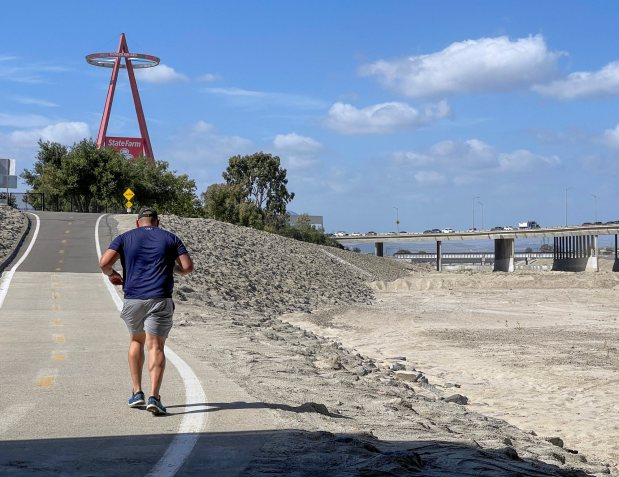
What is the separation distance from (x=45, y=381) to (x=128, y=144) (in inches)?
4087

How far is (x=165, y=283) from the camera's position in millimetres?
9680

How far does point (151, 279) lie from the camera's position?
9.65 meters

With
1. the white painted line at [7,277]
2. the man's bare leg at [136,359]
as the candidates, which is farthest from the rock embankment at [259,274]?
the man's bare leg at [136,359]

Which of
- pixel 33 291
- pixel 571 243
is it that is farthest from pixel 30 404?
pixel 571 243

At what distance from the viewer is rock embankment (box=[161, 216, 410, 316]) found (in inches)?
1395

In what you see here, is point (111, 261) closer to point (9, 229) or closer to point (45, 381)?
point (45, 381)

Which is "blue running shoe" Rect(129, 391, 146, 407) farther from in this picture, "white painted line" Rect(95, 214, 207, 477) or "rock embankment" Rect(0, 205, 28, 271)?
"rock embankment" Rect(0, 205, 28, 271)

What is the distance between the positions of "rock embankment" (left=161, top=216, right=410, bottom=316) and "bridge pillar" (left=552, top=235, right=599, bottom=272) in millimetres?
61074

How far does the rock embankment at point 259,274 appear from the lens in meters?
35.4

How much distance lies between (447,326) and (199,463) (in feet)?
83.1

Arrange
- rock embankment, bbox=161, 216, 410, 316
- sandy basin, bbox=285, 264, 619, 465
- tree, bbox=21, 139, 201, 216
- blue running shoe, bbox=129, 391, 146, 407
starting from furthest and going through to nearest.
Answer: tree, bbox=21, 139, 201, 216
rock embankment, bbox=161, 216, 410, 316
sandy basin, bbox=285, 264, 619, 465
blue running shoe, bbox=129, 391, 146, 407

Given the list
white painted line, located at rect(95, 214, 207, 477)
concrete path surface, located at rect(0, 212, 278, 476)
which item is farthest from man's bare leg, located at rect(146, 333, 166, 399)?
white painted line, located at rect(95, 214, 207, 477)

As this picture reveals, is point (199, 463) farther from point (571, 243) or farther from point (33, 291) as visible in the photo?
point (571, 243)

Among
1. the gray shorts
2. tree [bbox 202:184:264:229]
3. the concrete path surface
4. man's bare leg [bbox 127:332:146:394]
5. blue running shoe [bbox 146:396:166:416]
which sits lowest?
the concrete path surface
